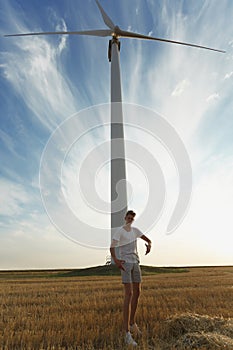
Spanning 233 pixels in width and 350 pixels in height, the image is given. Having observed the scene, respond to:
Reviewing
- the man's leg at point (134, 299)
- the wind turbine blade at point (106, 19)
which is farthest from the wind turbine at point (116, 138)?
the man's leg at point (134, 299)

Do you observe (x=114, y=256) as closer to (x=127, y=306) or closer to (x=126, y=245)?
(x=126, y=245)

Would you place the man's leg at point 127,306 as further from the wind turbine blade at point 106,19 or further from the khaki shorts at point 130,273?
the wind turbine blade at point 106,19

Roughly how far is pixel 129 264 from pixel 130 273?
0.18 m

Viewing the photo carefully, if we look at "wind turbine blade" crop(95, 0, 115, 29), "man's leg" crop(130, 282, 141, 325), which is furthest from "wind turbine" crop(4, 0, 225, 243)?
"man's leg" crop(130, 282, 141, 325)

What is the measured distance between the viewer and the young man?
249 inches

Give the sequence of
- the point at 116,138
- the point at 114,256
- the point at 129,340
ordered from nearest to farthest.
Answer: the point at 129,340 < the point at 114,256 < the point at 116,138

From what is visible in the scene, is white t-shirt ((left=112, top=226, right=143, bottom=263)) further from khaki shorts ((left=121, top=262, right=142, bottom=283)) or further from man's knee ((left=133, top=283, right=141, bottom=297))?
man's knee ((left=133, top=283, right=141, bottom=297))

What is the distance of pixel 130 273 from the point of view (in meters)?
6.43

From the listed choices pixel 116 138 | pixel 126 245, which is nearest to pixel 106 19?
pixel 116 138

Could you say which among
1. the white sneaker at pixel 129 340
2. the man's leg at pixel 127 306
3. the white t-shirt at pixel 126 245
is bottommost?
the white sneaker at pixel 129 340

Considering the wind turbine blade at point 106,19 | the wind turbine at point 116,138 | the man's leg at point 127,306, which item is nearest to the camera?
the man's leg at point 127,306

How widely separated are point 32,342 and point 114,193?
82.9 feet

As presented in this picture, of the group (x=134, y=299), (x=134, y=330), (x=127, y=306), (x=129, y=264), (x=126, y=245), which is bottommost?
(x=134, y=330)

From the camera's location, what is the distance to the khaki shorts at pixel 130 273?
21.0 feet
